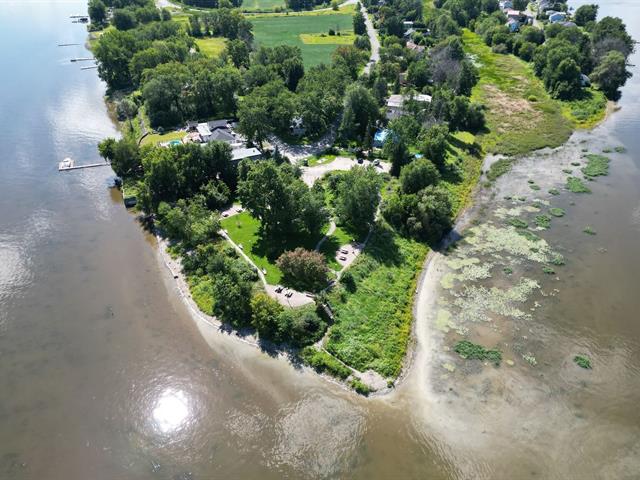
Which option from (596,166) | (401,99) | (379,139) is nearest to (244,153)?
(379,139)

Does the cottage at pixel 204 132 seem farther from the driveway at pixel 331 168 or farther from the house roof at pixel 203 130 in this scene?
the driveway at pixel 331 168

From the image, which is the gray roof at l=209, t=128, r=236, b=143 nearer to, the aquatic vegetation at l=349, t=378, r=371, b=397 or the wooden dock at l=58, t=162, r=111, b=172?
the wooden dock at l=58, t=162, r=111, b=172

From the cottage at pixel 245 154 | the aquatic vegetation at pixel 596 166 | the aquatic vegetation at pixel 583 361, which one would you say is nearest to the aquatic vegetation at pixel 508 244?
the aquatic vegetation at pixel 583 361

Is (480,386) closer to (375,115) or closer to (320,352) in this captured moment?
(320,352)

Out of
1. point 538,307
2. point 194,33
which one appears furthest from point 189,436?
point 194,33

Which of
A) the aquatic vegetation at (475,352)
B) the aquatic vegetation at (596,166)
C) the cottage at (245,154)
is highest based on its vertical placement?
the cottage at (245,154)

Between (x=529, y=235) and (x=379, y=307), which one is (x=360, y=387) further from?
(x=529, y=235)
